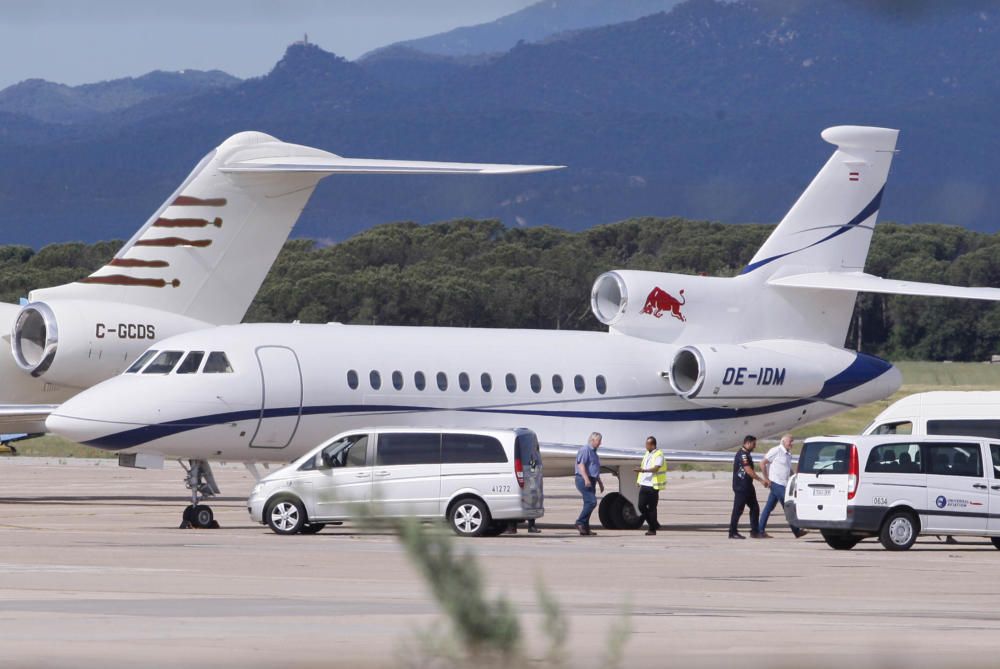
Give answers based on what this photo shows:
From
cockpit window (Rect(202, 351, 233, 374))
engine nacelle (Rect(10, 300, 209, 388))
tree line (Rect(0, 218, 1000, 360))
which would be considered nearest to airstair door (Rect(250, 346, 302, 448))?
cockpit window (Rect(202, 351, 233, 374))

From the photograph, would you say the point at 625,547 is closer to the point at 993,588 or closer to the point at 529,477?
the point at 529,477

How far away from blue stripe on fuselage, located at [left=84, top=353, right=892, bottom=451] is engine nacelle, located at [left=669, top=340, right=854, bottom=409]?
0.69ft

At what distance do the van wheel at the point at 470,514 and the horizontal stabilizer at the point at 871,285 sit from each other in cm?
870

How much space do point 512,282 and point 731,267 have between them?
72.1ft

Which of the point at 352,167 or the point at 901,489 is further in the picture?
the point at 352,167

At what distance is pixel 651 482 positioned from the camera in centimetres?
2705

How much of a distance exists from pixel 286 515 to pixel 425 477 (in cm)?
202

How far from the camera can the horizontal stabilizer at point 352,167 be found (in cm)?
3033

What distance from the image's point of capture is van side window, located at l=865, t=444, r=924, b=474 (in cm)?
2317

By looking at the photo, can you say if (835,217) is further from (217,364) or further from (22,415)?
(22,415)

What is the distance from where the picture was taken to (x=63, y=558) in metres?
19.9

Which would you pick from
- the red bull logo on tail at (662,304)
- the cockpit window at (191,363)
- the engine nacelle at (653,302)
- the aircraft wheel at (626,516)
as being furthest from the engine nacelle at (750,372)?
the cockpit window at (191,363)

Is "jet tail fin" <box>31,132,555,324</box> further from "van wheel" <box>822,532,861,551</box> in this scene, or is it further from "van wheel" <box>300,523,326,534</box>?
"van wheel" <box>822,532,861,551</box>

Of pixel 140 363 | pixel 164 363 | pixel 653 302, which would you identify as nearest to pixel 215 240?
pixel 140 363
